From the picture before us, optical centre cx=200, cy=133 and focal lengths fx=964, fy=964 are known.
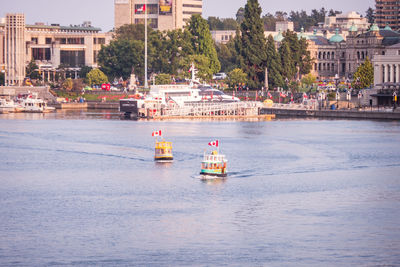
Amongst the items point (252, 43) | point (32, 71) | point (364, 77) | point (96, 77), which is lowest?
point (364, 77)

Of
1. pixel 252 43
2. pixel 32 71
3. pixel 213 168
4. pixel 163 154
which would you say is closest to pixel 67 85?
pixel 32 71

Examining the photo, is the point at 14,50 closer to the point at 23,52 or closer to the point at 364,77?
the point at 23,52

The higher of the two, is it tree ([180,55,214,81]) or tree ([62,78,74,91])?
tree ([180,55,214,81])

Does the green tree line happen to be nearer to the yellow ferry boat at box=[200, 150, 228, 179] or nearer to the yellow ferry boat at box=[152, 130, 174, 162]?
the yellow ferry boat at box=[152, 130, 174, 162]

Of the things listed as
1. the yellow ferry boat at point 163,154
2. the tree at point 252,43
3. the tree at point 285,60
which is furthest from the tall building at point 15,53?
the yellow ferry boat at point 163,154

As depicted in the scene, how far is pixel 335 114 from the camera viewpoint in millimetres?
131125

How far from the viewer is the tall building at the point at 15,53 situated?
593 ft

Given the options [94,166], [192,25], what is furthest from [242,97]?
[94,166]

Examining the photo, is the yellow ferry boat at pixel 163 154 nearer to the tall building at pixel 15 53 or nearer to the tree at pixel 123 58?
the tree at pixel 123 58

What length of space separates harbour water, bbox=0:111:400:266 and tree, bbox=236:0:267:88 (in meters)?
56.7

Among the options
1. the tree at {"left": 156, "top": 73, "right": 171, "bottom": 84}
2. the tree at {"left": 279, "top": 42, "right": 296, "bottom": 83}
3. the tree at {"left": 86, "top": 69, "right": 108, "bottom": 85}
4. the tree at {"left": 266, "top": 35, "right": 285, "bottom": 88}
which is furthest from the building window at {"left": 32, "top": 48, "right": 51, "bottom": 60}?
the tree at {"left": 266, "top": 35, "right": 285, "bottom": 88}

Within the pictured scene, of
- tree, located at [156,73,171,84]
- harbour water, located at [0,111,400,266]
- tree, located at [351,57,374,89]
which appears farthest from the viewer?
tree, located at [156,73,171,84]

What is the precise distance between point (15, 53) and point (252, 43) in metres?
51.4

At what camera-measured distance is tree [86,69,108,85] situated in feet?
562
